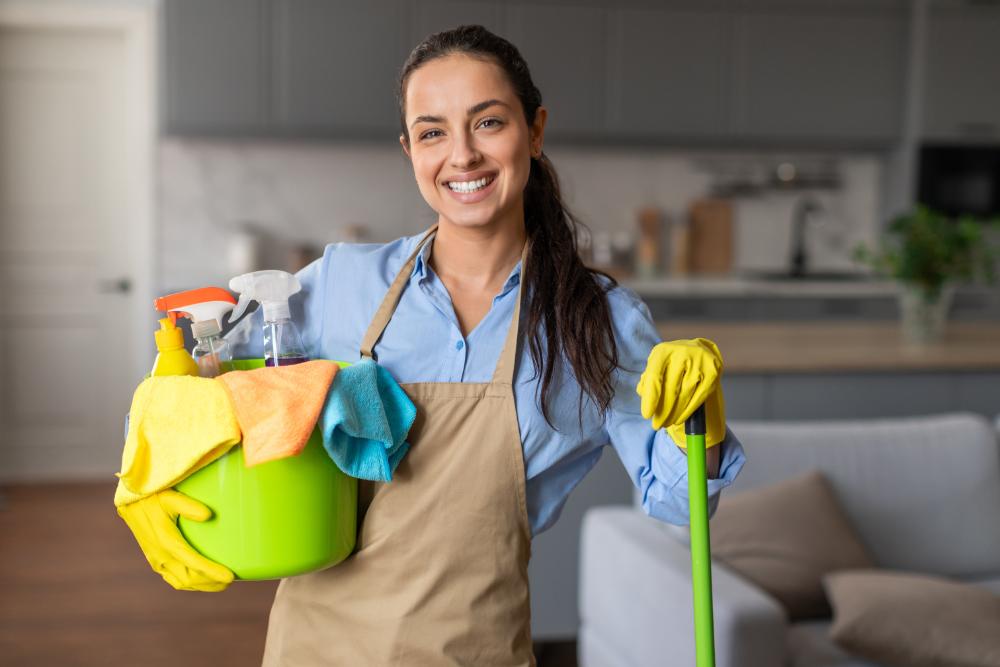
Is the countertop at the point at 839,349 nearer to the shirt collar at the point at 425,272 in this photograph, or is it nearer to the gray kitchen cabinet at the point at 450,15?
the shirt collar at the point at 425,272

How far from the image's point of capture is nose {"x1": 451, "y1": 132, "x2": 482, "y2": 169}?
4.05 feet

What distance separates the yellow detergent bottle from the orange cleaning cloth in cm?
5

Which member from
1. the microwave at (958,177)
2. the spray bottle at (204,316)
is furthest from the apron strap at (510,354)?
the microwave at (958,177)

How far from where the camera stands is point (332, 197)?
5.20 meters

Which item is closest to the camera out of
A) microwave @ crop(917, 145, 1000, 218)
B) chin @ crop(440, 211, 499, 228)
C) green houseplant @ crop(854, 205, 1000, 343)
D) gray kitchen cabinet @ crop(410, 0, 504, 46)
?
chin @ crop(440, 211, 499, 228)

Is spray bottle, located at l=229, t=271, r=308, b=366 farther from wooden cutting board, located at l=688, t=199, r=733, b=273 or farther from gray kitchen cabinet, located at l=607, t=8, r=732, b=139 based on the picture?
wooden cutting board, located at l=688, t=199, r=733, b=273

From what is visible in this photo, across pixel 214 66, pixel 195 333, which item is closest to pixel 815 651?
→ pixel 195 333

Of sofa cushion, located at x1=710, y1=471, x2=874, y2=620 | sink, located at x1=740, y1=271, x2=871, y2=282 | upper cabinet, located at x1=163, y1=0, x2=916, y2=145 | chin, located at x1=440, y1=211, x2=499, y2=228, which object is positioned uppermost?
upper cabinet, located at x1=163, y1=0, x2=916, y2=145

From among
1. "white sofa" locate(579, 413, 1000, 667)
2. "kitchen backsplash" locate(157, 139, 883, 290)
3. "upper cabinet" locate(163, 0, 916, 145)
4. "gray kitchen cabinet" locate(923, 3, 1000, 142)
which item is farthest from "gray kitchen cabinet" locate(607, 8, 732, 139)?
"white sofa" locate(579, 413, 1000, 667)

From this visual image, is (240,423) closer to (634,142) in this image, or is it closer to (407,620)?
(407,620)

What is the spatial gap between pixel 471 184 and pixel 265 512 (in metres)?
0.45

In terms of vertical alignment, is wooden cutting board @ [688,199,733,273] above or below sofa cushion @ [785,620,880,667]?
above

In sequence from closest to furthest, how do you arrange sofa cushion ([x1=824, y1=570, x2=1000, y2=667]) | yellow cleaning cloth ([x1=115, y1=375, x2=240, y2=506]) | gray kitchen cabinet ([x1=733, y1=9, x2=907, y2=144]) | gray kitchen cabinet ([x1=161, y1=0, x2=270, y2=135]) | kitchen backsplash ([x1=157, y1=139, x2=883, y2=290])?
1. yellow cleaning cloth ([x1=115, y1=375, x2=240, y2=506])
2. sofa cushion ([x1=824, y1=570, x2=1000, y2=667])
3. gray kitchen cabinet ([x1=161, y1=0, x2=270, y2=135])
4. kitchen backsplash ([x1=157, y1=139, x2=883, y2=290])
5. gray kitchen cabinet ([x1=733, y1=9, x2=907, y2=144])

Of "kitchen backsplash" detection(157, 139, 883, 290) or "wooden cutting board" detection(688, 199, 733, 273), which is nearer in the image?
"kitchen backsplash" detection(157, 139, 883, 290)
